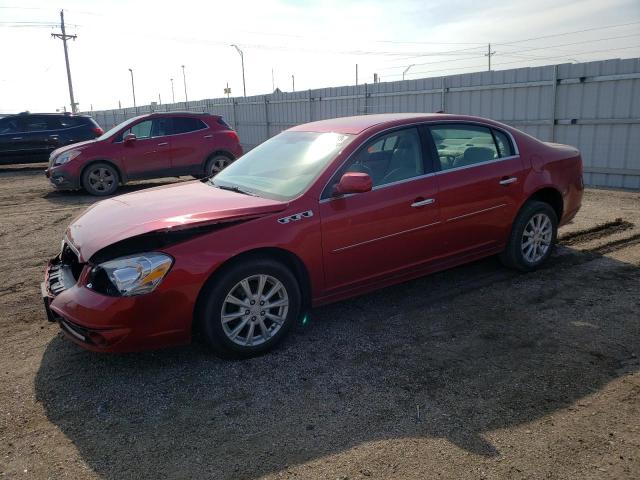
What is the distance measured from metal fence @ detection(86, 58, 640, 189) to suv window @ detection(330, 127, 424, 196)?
7606 millimetres

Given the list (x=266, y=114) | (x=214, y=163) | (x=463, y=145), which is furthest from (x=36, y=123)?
(x=463, y=145)

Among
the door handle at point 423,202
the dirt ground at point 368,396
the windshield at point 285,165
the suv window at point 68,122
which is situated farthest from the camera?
the suv window at point 68,122

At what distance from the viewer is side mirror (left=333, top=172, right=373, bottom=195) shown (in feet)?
13.1

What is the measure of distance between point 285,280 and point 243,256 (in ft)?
1.19

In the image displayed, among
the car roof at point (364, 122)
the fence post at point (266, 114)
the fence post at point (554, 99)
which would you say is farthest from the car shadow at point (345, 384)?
the fence post at point (266, 114)

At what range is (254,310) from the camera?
3.80 meters

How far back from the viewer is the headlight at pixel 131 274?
11.1 feet

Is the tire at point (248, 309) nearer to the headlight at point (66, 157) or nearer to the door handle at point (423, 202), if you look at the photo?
the door handle at point (423, 202)

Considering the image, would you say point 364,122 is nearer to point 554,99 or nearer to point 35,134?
point 554,99

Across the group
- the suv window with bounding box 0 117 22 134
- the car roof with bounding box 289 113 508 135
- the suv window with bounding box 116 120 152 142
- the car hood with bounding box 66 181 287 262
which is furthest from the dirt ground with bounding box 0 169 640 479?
the suv window with bounding box 0 117 22 134

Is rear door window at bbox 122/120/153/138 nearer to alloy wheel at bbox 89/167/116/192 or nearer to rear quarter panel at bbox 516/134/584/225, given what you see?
alloy wheel at bbox 89/167/116/192

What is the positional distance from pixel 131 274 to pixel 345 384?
1555mm

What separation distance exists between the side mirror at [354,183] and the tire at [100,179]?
334 inches

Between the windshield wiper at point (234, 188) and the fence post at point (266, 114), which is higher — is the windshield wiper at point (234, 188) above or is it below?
below
